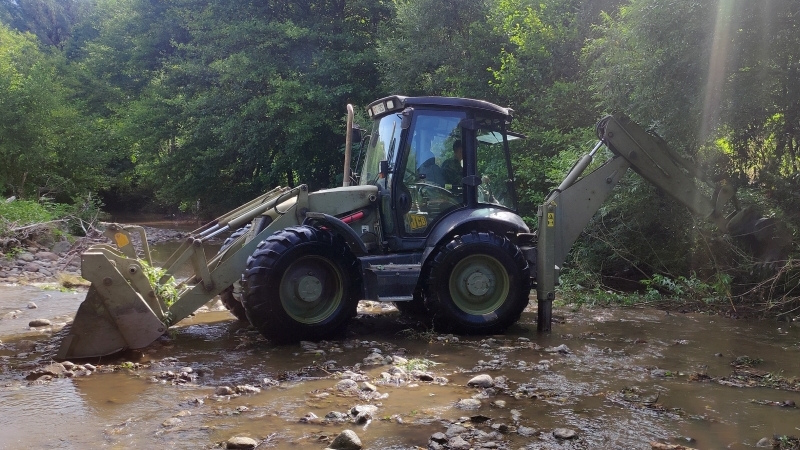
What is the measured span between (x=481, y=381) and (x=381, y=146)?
3372 millimetres

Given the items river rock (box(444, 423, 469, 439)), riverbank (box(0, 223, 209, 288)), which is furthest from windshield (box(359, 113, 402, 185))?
riverbank (box(0, 223, 209, 288))

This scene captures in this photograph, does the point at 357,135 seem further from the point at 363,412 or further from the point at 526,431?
the point at 526,431

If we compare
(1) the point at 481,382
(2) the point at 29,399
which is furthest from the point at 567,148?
(2) the point at 29,399

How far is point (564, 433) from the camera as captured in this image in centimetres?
399

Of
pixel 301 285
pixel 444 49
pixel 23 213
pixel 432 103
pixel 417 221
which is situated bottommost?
pixel 301 285

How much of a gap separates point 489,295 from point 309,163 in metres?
14.6

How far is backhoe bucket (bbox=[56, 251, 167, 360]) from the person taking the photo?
18.4 feet

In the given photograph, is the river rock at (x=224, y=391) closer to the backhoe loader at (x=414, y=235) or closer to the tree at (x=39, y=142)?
the backhoe loader at (x=414, y=235)

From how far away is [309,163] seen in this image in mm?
21016

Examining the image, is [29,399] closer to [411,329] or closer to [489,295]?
[411,329]

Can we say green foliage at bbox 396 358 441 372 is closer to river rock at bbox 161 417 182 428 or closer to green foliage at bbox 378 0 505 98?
river rock at bbox 161 417 182 428

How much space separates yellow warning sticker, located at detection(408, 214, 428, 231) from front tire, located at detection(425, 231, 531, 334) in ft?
1.48

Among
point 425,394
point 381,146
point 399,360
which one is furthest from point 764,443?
point 381,146

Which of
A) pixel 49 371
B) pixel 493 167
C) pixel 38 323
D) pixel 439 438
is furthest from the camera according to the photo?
pixel 493 167
